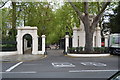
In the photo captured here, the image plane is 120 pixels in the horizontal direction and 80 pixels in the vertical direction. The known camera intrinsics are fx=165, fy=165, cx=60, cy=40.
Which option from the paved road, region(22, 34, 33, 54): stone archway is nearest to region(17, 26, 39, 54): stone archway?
region(22, 34, 33, 54): stone archway

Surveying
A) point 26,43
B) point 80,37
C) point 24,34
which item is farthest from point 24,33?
point 26,43

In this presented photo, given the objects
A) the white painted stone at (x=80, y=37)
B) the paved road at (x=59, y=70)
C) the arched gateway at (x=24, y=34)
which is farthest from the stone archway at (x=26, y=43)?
the paved road at (x=59, y=70)

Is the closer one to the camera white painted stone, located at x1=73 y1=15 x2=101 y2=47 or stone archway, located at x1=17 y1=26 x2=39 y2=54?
stone archway, located at x1=17 y1=26 x2=39 y2=54

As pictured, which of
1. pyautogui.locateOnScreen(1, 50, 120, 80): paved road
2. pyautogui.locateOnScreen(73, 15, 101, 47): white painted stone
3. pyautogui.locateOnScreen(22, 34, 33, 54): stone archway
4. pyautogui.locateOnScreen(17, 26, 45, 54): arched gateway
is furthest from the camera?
pyautogui.locateOnScreen(22, 34, 33, 54): stone archway

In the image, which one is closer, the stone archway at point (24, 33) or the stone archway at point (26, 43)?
the stone archway at point (24, 33)

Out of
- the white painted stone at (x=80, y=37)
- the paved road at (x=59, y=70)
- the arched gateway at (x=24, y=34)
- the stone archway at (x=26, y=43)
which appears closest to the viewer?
the paved road at (x=59, y=70)

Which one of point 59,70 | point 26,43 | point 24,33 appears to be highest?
point 24,33

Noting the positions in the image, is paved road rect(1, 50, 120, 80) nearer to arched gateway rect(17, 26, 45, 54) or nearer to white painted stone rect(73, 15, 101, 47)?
arched gateway rect(17, 26, 45, 54)

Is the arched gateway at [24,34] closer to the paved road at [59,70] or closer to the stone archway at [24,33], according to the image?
the stone archway at [24,33]

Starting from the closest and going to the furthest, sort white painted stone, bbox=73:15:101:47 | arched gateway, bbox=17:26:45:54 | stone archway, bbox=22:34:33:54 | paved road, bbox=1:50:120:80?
paved road, bbox=1:50:120:80 < arched gateway, bbox=17:26:45:54 < white painted stone, bbox=73:15:101:47 < stone archway, bbox=22:34:33:54

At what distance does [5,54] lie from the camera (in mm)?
22078

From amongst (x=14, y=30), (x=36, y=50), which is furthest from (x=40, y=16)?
(x=36, y=50)

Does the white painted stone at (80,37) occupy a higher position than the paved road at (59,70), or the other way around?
the white painted stone at (80,37)

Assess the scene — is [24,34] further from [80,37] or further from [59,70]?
[59,70]
